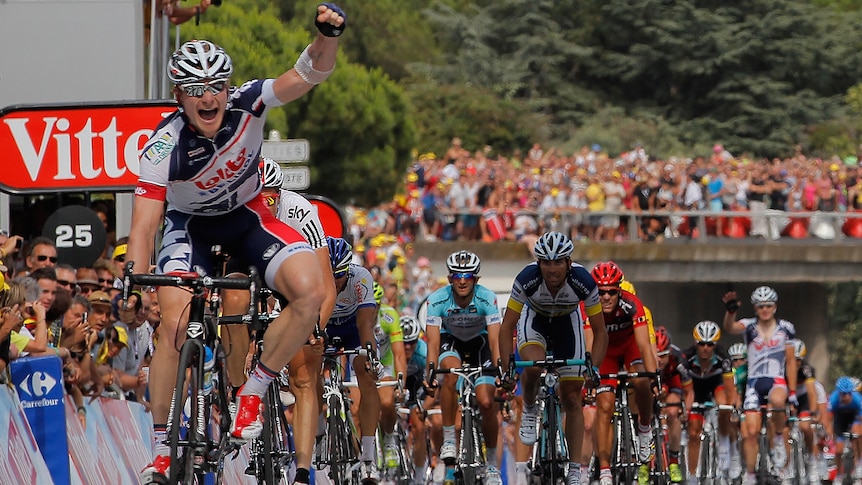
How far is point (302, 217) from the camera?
Result: 12875mm

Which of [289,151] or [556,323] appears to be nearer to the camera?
[556,323]

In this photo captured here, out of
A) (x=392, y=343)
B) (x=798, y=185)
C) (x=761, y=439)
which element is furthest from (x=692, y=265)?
(x=392, y=343)

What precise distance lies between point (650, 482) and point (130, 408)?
17.7 feet

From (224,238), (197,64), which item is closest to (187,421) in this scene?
(224,238)

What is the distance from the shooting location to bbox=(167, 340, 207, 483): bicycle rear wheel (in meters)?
8.95

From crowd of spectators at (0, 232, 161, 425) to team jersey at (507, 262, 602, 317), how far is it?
9.38ft

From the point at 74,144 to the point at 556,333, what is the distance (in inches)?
165

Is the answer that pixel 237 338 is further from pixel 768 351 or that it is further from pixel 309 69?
pixel 768 351

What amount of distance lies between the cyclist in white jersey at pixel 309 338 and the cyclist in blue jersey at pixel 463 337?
2.80 meters

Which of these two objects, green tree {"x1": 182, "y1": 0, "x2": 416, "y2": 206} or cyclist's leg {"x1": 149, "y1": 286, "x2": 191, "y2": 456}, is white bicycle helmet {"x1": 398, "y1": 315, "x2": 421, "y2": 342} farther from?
green tree {"x1": 182, "y1": 0, "x2": 416, "y2": 206}

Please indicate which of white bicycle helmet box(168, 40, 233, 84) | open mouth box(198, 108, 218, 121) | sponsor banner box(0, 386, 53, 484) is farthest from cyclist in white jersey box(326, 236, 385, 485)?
white bicycle helmet box(168, 40, 233, 84)

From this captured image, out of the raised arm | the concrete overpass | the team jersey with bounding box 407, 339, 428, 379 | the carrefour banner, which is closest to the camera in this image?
the raised arm

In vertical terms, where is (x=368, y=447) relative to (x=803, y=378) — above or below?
below

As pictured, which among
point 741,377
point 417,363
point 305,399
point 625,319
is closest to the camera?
point 305,399
